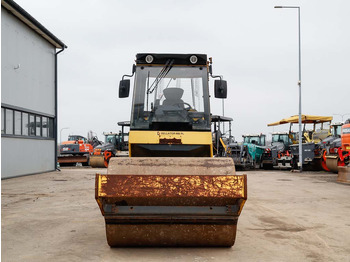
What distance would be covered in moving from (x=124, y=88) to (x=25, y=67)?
Result: 473 inches

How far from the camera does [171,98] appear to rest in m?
6.69

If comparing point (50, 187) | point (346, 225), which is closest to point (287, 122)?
point (50, 187)

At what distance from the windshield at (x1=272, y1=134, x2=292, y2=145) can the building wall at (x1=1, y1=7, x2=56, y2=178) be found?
50.5ft

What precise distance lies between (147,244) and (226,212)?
106 cm

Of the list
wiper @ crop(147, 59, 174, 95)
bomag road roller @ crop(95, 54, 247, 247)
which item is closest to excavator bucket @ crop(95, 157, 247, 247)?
bomag road roller @ crop(95, 54, 247, 247)

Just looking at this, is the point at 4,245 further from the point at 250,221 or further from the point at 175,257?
the point at 250,221

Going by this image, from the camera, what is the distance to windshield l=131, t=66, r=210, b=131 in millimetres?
6500

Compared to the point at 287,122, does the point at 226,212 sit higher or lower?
lower

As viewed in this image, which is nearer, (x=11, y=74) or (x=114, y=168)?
(x=114, y=168)

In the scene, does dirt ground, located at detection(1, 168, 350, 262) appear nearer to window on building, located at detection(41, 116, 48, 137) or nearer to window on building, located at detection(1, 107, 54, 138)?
window on building, located at detection(1, 107, 54, 138)

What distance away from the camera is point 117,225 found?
464 centimetres

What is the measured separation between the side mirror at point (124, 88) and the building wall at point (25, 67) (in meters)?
9.86

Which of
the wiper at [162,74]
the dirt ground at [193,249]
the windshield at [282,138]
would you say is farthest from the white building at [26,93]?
the windshield at [282,138]

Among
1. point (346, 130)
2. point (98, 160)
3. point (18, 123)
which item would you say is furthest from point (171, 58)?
point (98, 160)
